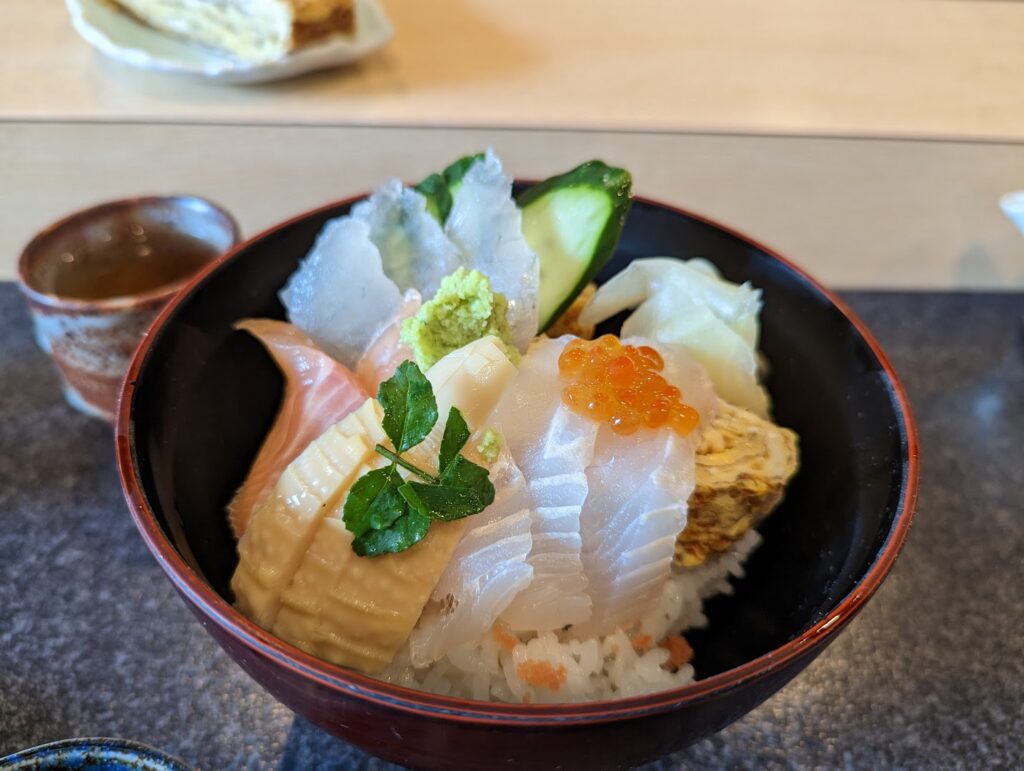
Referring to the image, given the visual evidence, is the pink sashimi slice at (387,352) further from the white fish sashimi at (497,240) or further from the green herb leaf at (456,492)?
the green herb leaf at (456,492)

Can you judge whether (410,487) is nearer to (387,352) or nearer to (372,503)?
(372,503)

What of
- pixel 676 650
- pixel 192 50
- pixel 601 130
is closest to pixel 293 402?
pixel 676 650

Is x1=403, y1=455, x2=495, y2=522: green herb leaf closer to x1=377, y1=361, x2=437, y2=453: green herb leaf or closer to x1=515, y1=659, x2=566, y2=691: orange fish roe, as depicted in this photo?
x1=377, y1=361, x2=437, y2=453: green herb leaf

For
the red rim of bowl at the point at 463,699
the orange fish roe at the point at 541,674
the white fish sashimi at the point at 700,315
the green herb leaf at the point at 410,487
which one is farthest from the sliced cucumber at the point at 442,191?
the orange fish roe at the point at 541,674

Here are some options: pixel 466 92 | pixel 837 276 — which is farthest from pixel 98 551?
pixel 837 276

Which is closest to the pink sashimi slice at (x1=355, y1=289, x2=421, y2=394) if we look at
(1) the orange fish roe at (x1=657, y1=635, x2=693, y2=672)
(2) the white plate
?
(1) the orange fish roe at (x1=657, y1=635, x2=693, y2=672)

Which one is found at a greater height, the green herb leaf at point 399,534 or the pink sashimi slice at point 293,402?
the green herb leaf at point 399,534
